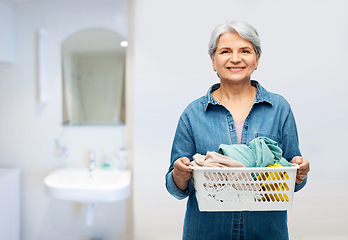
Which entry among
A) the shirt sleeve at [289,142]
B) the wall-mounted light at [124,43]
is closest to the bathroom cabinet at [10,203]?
the wall-mounted light at [124,43]

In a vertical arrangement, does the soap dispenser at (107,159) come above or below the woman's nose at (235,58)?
below

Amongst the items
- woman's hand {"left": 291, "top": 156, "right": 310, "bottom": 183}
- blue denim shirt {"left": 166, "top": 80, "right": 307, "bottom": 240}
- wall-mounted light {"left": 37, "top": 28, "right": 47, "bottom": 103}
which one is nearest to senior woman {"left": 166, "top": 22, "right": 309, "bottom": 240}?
blue denim shirt {"left": 166, "top": 80, "right": 307, "bottom": 240}

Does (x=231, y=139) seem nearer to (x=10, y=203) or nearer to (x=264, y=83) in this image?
(x=264, y=83)

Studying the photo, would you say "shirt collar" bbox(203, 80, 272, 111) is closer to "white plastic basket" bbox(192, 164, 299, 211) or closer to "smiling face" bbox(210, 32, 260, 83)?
"smiling face" bbox(210, 32, 260, 83)

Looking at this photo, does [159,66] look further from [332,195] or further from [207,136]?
[332,195]

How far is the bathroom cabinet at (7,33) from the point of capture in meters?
1.89

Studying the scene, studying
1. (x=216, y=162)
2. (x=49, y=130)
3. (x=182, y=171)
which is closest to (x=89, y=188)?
(x=49, y=130)

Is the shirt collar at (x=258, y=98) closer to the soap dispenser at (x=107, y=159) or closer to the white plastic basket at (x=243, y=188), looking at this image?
the white plastic basket at (x=243, y=188)

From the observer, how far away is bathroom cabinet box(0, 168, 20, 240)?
1.86 m

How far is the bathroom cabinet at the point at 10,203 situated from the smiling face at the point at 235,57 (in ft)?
5.77

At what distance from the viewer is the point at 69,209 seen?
2.06 metres

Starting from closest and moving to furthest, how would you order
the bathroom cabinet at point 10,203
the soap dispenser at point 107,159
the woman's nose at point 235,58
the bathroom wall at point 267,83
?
1. the woman's nose at point 235,58
2. the bathroom wall at point 267,83
3. the bathroom cabinet at point 10,203
4. the soap dispenser at point 107,159

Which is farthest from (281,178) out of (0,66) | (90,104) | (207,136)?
(0,66)

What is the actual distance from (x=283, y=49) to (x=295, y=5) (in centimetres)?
24
